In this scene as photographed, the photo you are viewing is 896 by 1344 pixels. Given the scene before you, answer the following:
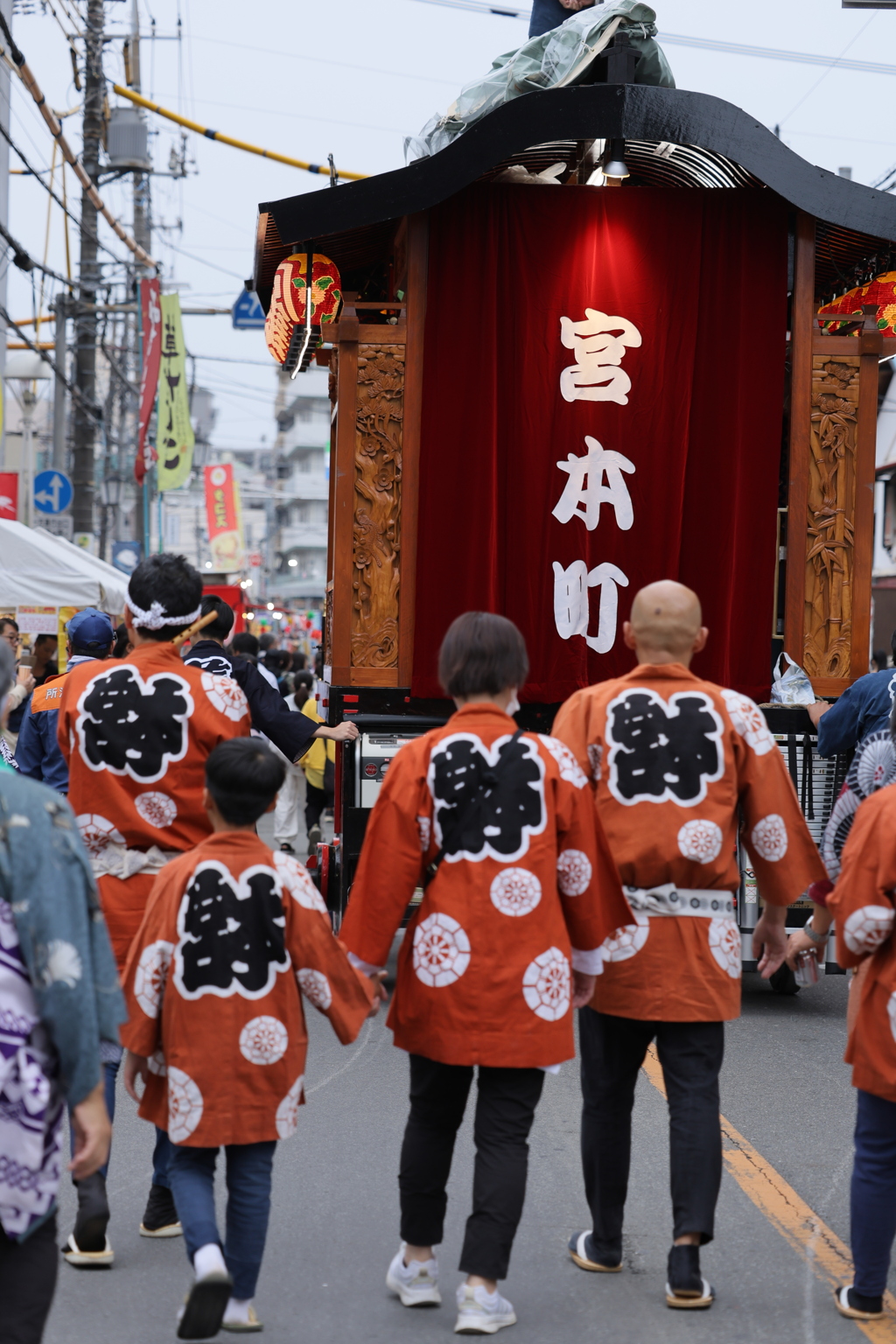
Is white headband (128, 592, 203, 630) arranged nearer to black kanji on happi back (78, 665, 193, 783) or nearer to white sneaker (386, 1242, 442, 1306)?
black kanji on happi back (78, 665, 193, 783)

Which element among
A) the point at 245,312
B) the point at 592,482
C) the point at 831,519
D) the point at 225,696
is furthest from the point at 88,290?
the point at 225,696

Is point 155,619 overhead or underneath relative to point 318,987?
overhead

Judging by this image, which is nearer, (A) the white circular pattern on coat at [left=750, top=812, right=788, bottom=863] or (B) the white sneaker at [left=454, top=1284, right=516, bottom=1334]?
(B) the white sneaker at [left=454, top=1284, right=516, bottom=1334]

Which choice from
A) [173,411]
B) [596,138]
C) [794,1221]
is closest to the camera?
[794,1221]

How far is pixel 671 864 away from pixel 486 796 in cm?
61

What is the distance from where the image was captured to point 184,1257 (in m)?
4.06

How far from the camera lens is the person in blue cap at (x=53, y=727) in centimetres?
580

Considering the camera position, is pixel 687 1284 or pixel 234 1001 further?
pixel 687 1284

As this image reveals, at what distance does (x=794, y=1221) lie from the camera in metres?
4.42

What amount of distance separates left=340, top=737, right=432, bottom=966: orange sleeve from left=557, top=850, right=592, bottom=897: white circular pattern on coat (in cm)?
37

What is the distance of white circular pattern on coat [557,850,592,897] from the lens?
3703 millimetres

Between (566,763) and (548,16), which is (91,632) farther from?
(548,16)

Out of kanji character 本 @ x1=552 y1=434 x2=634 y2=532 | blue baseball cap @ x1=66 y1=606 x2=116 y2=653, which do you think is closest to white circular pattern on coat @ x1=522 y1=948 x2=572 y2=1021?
blue baseball cap @ x1=66 y1=606 x2=116 y2=653

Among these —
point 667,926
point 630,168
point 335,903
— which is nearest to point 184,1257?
point 667,926
